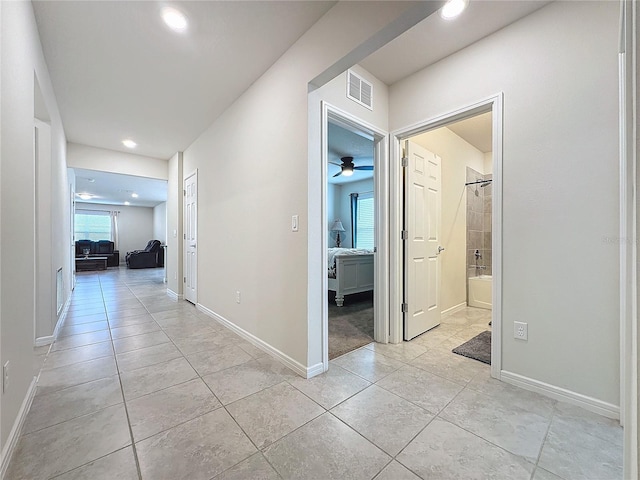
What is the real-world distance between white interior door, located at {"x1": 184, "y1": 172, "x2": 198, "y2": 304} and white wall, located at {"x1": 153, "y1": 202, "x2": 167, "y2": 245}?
6.70 metres

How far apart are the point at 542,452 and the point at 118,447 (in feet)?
6.55

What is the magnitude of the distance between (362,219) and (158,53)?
568 cm

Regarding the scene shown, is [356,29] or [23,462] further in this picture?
[356,29]

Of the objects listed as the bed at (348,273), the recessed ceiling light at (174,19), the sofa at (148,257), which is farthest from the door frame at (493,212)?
the sofa at (148,257)

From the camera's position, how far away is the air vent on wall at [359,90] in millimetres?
2305

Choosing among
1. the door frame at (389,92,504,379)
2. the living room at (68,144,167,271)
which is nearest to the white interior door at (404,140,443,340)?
the door frame at (389,92,504,379)

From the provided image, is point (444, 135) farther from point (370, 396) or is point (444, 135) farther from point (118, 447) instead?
point (118, 447)

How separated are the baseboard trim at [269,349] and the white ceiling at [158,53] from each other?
8.00 ft

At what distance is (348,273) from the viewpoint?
4.10 meters

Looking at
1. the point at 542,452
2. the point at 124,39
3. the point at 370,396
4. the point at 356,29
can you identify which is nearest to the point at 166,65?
the point at 124,39

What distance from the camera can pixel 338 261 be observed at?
399cm

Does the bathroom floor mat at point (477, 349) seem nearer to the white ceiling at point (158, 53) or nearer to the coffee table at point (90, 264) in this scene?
the white ceiling at point (158, 53)

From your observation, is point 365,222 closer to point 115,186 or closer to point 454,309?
point 454,309

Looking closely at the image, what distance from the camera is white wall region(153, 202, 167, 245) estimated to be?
10178mm
